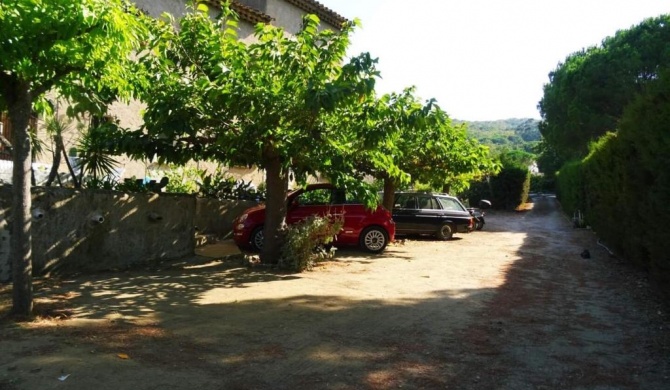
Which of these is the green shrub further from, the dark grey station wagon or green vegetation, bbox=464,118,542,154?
green vegetation, bbox=464,118,542,154

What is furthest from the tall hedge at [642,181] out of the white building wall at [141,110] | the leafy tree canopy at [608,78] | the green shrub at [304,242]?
the leafy tree canopy at [608,78]

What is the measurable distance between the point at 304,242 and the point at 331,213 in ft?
8.67

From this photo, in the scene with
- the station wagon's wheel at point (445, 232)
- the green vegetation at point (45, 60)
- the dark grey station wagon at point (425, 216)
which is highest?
the green vegetation at point (45, 60)

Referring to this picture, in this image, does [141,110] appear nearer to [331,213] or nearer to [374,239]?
[331,213]

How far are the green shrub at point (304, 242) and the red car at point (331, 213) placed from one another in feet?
6.63

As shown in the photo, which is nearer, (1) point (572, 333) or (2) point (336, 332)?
(2) point (336, 332)

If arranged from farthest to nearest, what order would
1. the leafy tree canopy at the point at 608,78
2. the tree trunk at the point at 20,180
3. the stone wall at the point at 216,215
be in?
the leafy tree canopy at the point at 608,78, the stone wall at the point at 216,215, the tree trunk at the point at 20,180

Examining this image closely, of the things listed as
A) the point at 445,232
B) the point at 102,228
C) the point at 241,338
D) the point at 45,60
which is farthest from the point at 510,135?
the point at 45,60

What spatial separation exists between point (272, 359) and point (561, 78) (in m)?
38.6

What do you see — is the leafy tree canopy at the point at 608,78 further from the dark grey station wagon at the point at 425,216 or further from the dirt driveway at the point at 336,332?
the dirt driveway at the point at 336,332

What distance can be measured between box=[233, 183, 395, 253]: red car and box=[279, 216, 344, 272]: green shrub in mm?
2022

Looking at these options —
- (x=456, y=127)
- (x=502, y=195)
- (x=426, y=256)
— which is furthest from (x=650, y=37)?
(x=426, y=256)

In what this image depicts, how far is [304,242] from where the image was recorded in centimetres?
916

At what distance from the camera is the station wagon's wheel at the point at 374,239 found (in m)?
12.3
